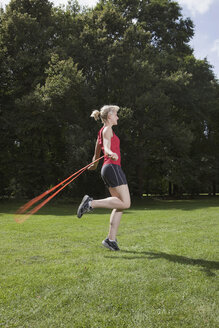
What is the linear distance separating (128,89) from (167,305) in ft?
67.7

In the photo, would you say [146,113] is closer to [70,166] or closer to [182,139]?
[182,139]

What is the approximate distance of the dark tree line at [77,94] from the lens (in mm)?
20828

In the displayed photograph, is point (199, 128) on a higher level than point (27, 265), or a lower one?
higher

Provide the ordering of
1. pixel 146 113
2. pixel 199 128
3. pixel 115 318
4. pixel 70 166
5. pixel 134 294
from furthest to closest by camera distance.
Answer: pixel 199 128 → pixel 146 113 → pixel 70 166 → pixel 134 294 → pixel 115 318

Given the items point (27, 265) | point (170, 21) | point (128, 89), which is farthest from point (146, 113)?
point (27, 265)

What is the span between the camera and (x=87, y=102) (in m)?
22.1

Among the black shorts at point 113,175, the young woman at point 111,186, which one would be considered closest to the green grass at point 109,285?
the young woman at point 111,186

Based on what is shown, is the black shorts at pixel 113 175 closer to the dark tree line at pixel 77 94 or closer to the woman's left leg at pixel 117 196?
the woman's left leg at pixel 117 196

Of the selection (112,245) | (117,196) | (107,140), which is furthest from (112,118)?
(112,245)

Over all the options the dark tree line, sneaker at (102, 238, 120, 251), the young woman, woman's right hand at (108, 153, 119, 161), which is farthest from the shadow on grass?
the dark tree line

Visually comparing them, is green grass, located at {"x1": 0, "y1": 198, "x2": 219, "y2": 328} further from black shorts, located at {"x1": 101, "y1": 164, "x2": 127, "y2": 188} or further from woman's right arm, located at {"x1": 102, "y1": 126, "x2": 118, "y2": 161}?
woman's right arm, located at {"x1": 102, "y1": 126, "x2": 118, "y2": 161}

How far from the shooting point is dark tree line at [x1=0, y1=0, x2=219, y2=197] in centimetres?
2083

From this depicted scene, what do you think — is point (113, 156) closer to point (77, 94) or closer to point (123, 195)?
point (123, 195)

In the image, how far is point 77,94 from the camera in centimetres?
2145
